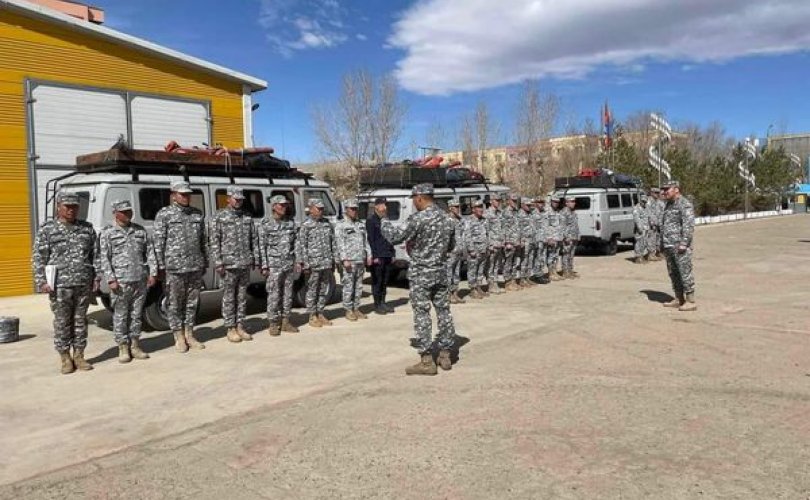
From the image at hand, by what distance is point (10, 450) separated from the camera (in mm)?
4355

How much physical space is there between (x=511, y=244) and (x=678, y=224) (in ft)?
10.3

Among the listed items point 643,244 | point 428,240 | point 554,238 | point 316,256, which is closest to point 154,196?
point 316,256

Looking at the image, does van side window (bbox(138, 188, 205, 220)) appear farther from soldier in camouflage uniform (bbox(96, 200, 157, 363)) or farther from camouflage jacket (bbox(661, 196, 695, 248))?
camouflage jacket (bbox(661, 196, 695, 248))

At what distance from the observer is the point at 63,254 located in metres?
6.26

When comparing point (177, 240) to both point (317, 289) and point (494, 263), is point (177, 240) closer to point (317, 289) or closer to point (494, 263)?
point (317, 289)

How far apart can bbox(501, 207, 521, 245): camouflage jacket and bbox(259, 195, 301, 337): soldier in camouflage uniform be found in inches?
180

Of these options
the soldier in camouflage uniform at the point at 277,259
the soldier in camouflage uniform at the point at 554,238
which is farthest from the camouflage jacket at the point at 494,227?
the soldier in camouflage uniform at the point at 277,259

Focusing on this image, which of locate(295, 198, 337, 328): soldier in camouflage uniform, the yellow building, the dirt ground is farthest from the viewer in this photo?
the yellow building

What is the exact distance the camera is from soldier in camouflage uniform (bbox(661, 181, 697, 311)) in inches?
358

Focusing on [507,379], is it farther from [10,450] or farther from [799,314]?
[799,314]

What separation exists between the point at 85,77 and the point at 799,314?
13870 mm

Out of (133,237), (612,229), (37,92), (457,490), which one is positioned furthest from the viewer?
(612,229)

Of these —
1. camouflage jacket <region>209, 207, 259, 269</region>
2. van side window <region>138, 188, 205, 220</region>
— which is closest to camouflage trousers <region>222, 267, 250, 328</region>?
camouflage jacket <region>209, 207, 259, 269</region>

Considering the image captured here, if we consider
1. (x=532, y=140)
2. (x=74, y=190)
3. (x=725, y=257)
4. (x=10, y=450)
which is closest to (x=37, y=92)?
(x=74, y=190)
